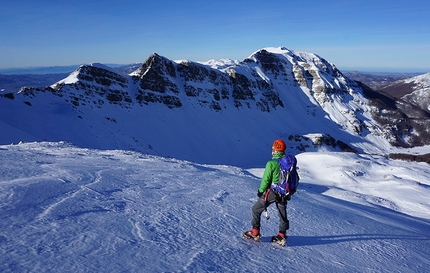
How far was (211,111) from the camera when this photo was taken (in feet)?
219

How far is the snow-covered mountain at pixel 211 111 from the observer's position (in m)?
41.0

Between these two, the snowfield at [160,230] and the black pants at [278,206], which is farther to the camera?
the black pants at [278,206]

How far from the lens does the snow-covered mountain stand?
41.0 m

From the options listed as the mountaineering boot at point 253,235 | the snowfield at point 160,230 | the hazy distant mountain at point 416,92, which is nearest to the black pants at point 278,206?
the mountaineering boot at point 253,235

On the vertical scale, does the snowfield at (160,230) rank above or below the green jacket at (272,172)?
below

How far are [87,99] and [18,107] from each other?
1321 centimetres

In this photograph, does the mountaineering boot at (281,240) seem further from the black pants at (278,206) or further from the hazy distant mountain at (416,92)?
the hazy distant mountain at (416,92)

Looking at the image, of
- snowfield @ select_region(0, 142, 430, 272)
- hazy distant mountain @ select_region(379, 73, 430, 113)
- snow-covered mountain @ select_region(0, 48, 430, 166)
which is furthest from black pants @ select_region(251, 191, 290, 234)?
hazy distant mountain @ select_region(379, 73, 430, 113)

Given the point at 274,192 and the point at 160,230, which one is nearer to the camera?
the point at 274,192

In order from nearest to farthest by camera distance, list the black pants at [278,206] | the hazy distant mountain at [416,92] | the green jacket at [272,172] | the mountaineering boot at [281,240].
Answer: the green jacket at [272,172] < the black pants at [278,206] < the mountaineering boot at [281,240] < the hazy distant mountain at [416,92]

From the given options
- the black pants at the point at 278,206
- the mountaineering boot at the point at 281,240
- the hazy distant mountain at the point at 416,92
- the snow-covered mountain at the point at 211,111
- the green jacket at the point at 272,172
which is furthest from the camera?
the hazy distant mountain at the point at 416,92

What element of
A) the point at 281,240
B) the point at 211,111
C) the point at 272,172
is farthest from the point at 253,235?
the point at 211,111

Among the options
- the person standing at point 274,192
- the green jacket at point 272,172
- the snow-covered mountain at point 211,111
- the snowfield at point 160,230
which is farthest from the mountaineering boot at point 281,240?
the snow-covered mountain at point 211,111

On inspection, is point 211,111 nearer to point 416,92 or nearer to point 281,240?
point 281,240
